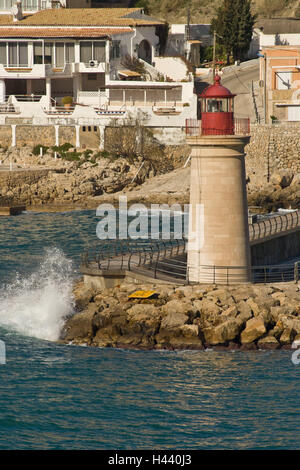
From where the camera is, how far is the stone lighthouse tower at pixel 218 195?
33938 mm

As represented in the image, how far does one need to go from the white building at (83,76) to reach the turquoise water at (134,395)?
3633cm

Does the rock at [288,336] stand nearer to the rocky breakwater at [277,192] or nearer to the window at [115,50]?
the rocky breakwater at [277,192]

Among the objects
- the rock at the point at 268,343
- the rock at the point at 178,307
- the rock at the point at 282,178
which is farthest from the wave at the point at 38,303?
the rock at the point at 282,178

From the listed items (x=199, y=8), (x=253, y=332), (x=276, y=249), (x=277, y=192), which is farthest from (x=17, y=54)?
(x=253, y=332)

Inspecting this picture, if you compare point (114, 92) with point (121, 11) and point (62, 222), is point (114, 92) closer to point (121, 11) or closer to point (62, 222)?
point (121, 11)

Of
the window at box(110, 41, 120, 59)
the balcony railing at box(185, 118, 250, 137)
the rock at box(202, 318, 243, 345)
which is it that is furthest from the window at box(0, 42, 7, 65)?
the rock at box(202, 318, 243, 345)

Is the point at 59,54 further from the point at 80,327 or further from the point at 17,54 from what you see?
the point at 80,327

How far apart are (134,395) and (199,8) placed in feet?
279

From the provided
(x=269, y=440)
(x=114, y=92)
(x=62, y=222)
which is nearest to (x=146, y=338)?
(x=269, y=440)

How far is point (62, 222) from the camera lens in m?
Result: 57.2

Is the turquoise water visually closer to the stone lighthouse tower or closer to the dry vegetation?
the stone lighthouse tower

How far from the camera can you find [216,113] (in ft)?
111

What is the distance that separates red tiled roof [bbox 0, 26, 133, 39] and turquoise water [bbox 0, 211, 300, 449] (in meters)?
40.9
